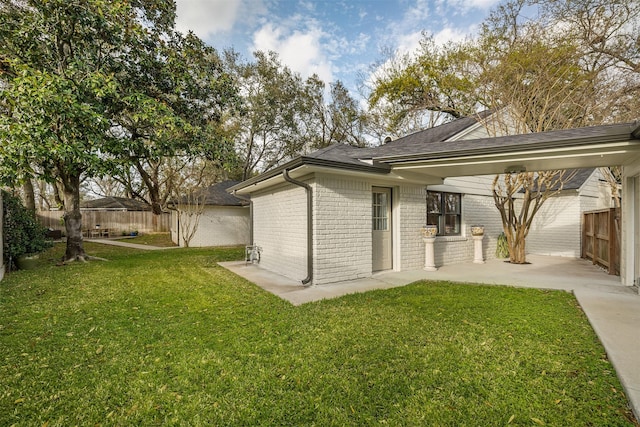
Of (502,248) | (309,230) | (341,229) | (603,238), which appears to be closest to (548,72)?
(603,238)

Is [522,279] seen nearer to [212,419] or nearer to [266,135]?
[212,419]

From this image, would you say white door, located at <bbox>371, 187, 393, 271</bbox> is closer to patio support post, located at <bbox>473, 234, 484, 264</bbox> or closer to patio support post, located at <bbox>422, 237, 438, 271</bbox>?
patio support post, located at <bbox>422, 237, 438, 271</bbox>

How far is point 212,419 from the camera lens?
2146 millimetres

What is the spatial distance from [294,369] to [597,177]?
1374 cm

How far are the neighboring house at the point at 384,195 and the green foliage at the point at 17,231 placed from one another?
19.4ft

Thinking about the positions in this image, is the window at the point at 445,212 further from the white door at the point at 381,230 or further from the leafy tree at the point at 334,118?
the leafy tree at the point at 334,118

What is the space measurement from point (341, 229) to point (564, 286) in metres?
4.38

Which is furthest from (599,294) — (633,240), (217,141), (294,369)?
(217,141)

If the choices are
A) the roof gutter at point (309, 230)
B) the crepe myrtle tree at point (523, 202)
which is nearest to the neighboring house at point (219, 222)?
the roof gutter at point (309, 230)

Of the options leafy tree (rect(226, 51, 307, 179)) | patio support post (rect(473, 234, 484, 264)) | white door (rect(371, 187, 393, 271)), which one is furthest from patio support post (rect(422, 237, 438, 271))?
leafy tree (rect(226, 51, 307, 179))

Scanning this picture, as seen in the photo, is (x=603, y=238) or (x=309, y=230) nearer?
(x=309, y=230)

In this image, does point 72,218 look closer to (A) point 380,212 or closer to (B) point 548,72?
(A) point 380,212

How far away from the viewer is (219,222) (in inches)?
671

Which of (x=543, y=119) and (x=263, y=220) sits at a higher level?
(x=543, y=119)
